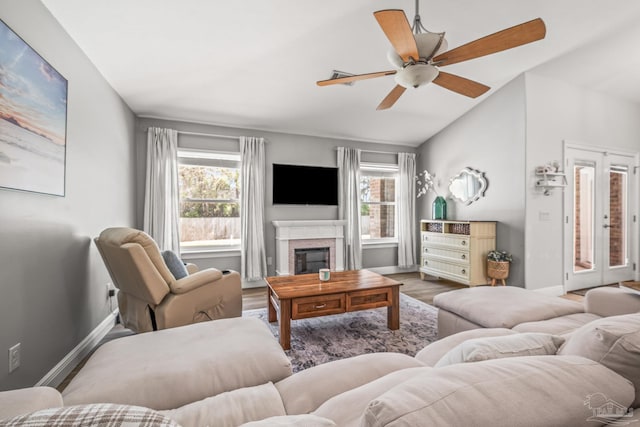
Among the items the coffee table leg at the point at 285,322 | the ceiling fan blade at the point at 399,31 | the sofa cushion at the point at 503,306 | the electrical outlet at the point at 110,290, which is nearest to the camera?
the ceiling fan blade at the point at 399,31

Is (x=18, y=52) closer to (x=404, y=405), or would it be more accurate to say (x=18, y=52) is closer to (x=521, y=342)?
(x=404, y=405)

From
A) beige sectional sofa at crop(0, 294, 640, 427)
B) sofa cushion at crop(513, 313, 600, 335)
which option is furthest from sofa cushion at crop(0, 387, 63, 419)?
sofa cushion at crop(513, 313, 600, 335)

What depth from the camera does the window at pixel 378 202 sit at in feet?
17.4

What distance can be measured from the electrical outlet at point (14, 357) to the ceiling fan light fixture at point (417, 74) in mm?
2862

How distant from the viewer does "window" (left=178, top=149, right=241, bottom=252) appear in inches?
167

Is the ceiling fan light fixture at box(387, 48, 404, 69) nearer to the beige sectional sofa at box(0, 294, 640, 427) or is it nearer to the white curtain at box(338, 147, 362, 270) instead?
the beige sectional sofa at box(0, 294, 640, 427)

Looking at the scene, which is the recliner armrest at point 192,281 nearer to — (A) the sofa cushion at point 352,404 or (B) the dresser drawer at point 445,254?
(A) the sofa cushion at point 352,404

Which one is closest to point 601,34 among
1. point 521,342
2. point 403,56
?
point 403,56

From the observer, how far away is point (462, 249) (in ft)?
13.3

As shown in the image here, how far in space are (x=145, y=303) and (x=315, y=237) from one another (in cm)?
277

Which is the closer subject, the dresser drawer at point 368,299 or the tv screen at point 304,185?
the dresser drawer at point 368,299

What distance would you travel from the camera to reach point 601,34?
10.3 feet

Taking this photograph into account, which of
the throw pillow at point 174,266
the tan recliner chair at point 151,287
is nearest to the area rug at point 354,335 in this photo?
the tan recliner chair at point 151,287

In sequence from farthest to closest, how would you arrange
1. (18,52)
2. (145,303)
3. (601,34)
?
(601,34) < (145,303) < (18,52)
